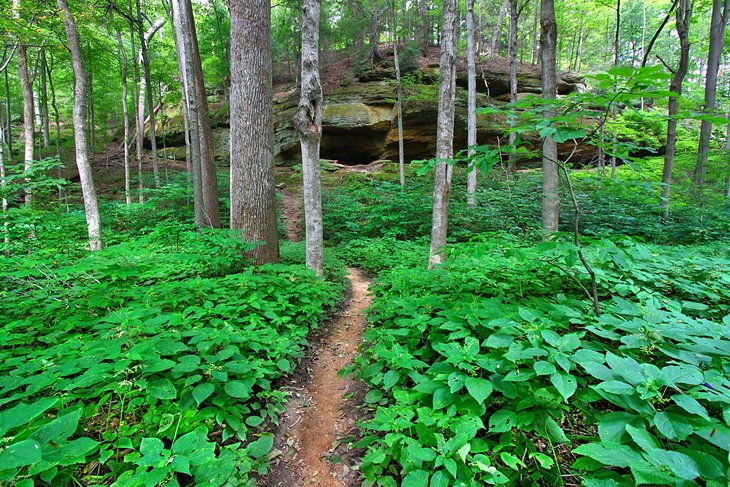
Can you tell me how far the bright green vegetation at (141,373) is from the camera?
1424mm

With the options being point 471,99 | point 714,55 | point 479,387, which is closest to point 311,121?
point 479,387

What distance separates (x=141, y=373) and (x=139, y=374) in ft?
0.08

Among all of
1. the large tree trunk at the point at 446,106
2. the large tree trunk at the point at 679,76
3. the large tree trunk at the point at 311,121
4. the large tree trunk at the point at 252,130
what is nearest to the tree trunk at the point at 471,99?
the large tree trunk at the point at 446,106

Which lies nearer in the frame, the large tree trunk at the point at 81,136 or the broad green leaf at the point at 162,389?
the broad green leaf at the point at 162,389

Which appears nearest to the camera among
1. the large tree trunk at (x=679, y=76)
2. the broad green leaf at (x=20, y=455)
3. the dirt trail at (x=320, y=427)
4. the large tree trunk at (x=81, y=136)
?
the broad green leaf at (x=20, y=455)

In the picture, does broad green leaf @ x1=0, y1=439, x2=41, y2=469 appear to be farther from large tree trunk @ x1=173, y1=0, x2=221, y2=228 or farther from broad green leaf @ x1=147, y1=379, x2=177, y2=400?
large tree trunk @ x1=173, y1=0, x2=221, y2=228

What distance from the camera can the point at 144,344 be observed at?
2.06 meters

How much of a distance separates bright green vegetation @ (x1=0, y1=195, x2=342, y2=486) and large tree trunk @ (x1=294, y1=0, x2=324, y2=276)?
4.76 ft

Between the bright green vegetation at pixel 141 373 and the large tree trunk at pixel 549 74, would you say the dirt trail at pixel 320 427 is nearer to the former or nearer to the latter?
the bright green vegetation at pixel 141 373

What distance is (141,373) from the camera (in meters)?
2.09

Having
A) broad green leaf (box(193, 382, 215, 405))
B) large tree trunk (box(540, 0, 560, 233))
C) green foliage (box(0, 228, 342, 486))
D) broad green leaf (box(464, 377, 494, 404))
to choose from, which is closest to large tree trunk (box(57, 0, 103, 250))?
green foliage (box(0, 228, 342, 486))

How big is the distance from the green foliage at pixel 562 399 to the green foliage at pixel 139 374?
921 millimetres

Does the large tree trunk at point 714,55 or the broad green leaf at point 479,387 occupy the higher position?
the large tree trunk at point 714,55

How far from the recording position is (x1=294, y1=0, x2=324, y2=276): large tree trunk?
526cm
